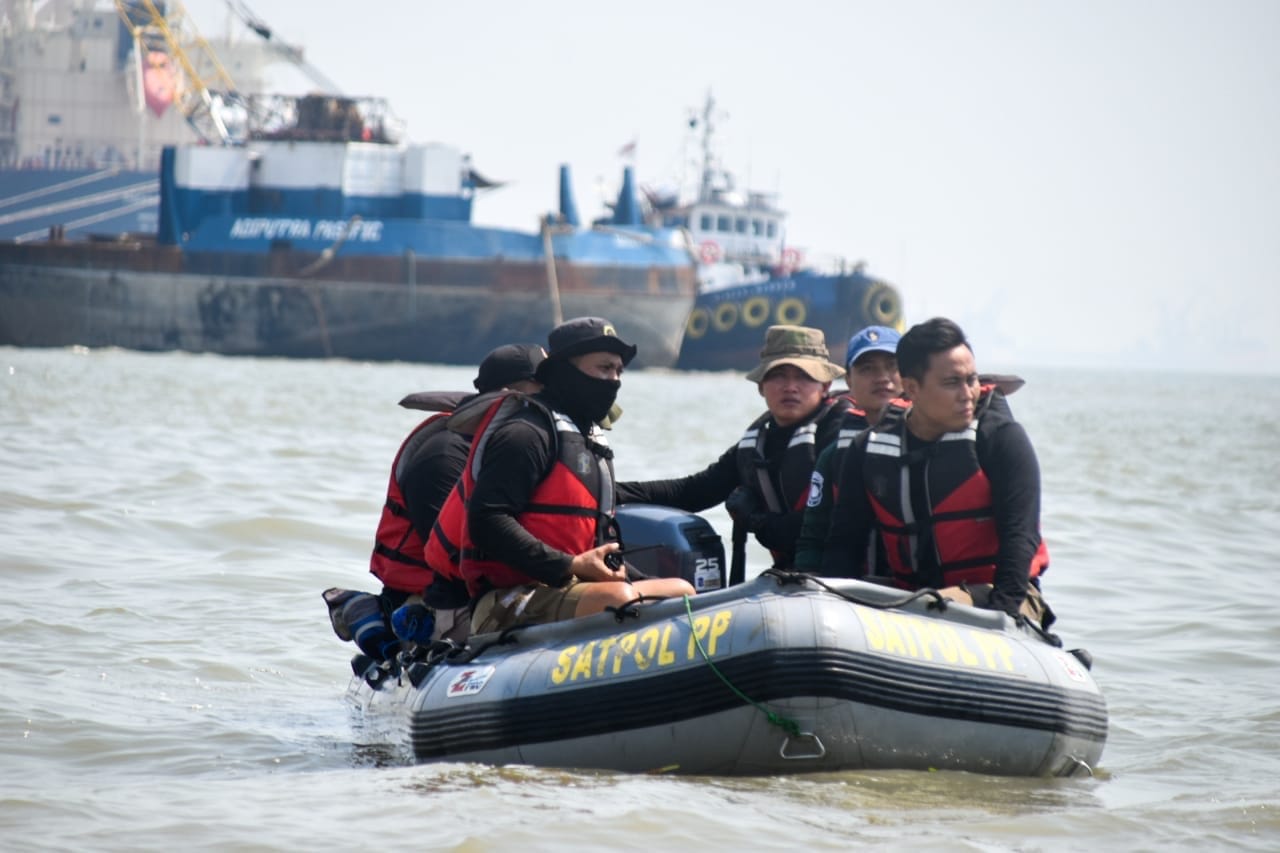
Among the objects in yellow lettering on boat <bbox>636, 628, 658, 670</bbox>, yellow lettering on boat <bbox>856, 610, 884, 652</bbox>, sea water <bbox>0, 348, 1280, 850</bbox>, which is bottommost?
sea water <bbox>0, 348, 1280, 850</bbox>

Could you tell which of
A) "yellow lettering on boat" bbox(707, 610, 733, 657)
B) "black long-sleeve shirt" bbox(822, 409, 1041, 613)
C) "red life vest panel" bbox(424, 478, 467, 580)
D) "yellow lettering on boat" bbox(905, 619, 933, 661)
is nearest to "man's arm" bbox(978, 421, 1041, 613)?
"black long-sleeve shirt" bbox(822, 409, 1041, 613)

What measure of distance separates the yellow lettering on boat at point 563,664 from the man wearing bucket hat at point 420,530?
2.35 feet

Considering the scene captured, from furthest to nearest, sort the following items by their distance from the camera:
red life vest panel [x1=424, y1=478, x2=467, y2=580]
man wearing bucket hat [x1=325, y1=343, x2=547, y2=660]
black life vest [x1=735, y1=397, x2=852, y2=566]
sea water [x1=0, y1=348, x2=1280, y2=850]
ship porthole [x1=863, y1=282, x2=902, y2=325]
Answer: ship porthole [x1=863, y1=282, x2=902, y2=325] → black life vest [x1=735, y1=397, x2=852, y2=566] → man wearing bucket hat [x1=325, y1=343, x2=547, y2=660] → red life vest panel [x1=424, y1=478, x2=467, y2=580] → sea water [x1=0, y1=348, x2=1280, y2=850]

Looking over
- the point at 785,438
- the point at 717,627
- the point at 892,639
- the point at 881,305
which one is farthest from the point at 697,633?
the point at 881,305

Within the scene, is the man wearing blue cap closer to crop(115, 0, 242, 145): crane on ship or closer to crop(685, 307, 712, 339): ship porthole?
crop(685, 307, 712, 339): ship porthole

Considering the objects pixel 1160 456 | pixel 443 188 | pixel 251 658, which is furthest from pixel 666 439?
pixel 443 188

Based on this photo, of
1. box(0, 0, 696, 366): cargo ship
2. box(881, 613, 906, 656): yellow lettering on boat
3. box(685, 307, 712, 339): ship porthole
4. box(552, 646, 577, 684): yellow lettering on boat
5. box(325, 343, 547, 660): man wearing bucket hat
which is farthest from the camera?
box(685, 307, 712, 339): ship porthole

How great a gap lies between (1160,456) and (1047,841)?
68.2 ft

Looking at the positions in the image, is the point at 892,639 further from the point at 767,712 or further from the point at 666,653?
the point at 666,653

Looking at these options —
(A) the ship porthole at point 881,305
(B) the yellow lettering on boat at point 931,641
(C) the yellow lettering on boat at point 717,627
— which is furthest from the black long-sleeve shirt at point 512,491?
(A) the ship porthole at point 881,305

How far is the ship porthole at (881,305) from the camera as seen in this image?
48406 mm

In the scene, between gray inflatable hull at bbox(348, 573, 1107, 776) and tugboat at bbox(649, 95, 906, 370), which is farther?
tugboat at bbox(649, 95, 906, 370)

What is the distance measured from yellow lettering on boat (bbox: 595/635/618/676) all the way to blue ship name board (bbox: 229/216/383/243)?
40.2 metres

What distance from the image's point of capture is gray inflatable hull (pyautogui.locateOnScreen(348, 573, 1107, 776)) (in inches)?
186
